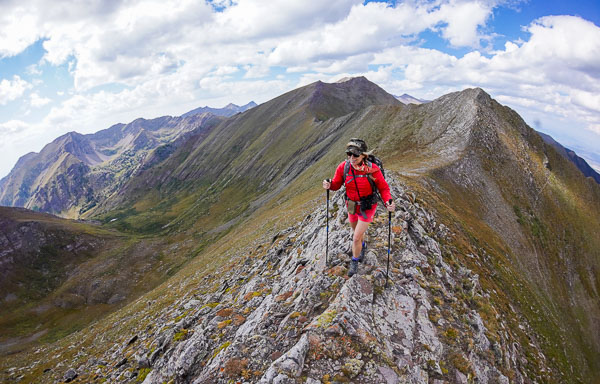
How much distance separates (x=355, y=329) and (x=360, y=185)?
16.2ft

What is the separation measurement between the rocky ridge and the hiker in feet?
7.69

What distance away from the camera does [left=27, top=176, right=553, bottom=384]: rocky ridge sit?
8.32 meters

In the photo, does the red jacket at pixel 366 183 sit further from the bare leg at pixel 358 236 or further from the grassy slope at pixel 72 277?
the grassy slope at pixel 72 277

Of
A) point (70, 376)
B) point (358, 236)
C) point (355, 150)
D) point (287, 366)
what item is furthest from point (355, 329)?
point (70, 376)

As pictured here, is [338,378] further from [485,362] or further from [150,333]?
[150,333]

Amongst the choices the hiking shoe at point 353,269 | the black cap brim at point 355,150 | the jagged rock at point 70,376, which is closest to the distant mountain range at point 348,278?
the hiking shoe at point 353,269

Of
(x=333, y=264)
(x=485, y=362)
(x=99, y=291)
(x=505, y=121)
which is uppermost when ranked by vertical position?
(x=505, y=121)

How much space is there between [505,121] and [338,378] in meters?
75.8

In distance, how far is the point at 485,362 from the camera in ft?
34.6

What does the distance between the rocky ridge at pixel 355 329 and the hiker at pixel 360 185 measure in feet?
7.69

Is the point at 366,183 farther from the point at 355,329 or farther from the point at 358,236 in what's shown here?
the point at 355,329

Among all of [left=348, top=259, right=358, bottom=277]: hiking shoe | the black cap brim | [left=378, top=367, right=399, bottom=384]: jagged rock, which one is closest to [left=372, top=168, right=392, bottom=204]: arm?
the black cap brim

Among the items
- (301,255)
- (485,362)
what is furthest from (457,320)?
(301,255)

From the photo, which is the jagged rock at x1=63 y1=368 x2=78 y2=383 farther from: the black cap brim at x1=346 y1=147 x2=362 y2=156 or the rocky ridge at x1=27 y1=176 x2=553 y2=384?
the black cap brim at x1=346 y1=147 x2=362 y2=156
